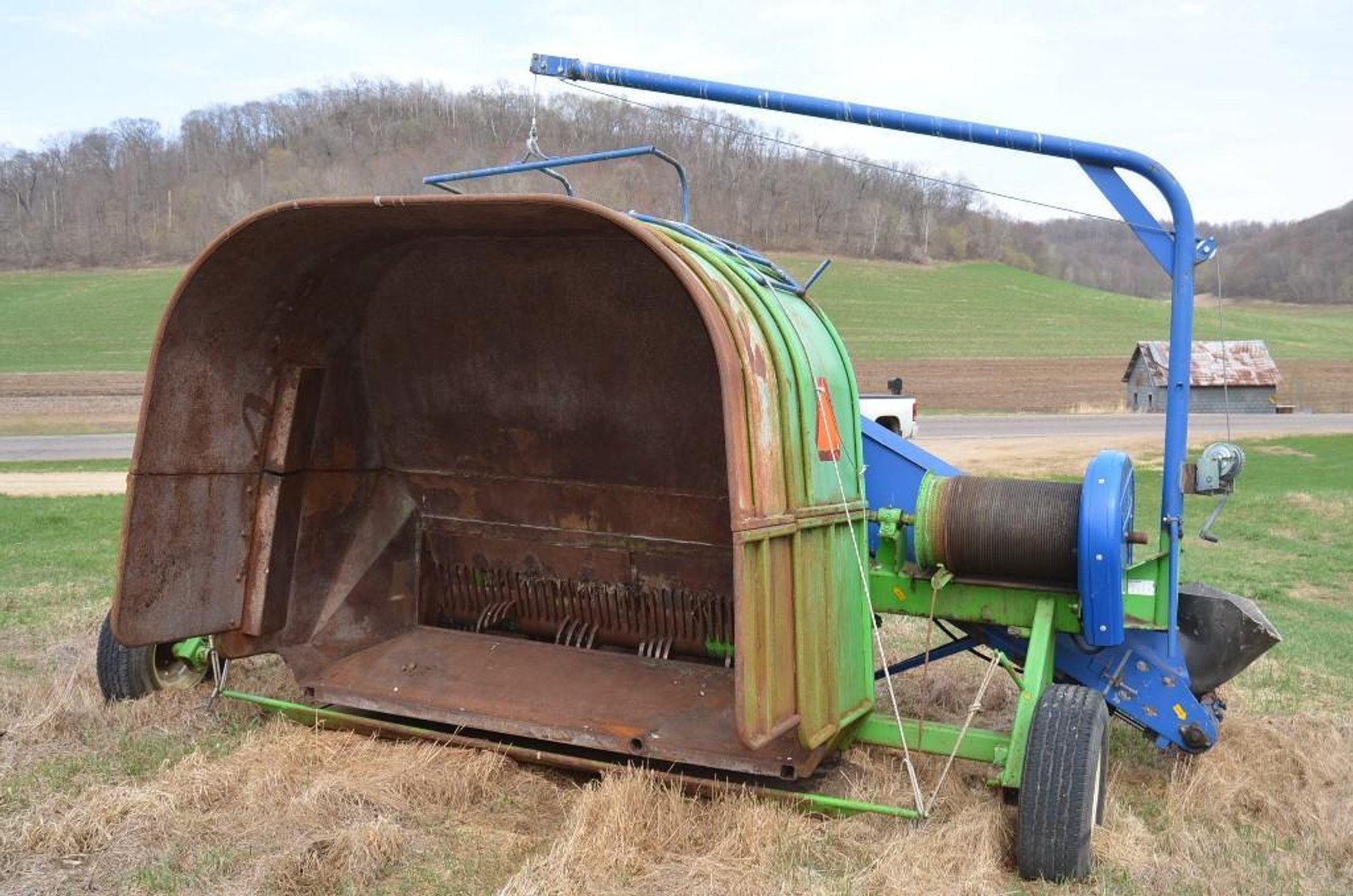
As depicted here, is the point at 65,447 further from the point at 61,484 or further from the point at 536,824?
the point at 536,824

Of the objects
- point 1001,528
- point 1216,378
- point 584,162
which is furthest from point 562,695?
point 1216,378

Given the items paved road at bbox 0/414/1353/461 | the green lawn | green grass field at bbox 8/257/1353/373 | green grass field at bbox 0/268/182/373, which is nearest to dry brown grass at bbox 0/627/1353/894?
the green lawn

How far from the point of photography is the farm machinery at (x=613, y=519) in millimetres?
3990

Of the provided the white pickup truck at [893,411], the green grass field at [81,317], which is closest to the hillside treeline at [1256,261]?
the green grass field at [81,317]

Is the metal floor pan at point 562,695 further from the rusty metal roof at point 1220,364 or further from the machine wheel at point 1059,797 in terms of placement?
the rusty metal roof at point 1220,364

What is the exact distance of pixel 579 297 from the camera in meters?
5.36

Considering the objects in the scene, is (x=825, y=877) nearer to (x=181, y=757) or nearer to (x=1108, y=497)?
(x=1108, y=497)

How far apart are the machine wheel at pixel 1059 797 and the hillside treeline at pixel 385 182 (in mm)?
46626

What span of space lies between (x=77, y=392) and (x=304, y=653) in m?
32.2

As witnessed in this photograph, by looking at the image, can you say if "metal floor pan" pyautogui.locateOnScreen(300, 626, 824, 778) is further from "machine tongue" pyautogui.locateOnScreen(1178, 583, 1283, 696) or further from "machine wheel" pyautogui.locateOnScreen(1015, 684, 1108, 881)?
"machine tongue" pyautogui.locateOnScreen(1178, 583, 1283, 696)

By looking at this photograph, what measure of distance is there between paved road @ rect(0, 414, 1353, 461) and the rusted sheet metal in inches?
688

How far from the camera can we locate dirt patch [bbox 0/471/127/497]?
15.9m

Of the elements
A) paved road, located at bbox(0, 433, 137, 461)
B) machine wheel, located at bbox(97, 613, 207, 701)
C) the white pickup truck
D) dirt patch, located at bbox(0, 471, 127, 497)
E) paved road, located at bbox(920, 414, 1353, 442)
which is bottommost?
paved road, located at bbox(920, 414, 1353, 442)

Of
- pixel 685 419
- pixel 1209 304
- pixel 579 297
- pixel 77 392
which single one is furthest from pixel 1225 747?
pixel 1209 304
